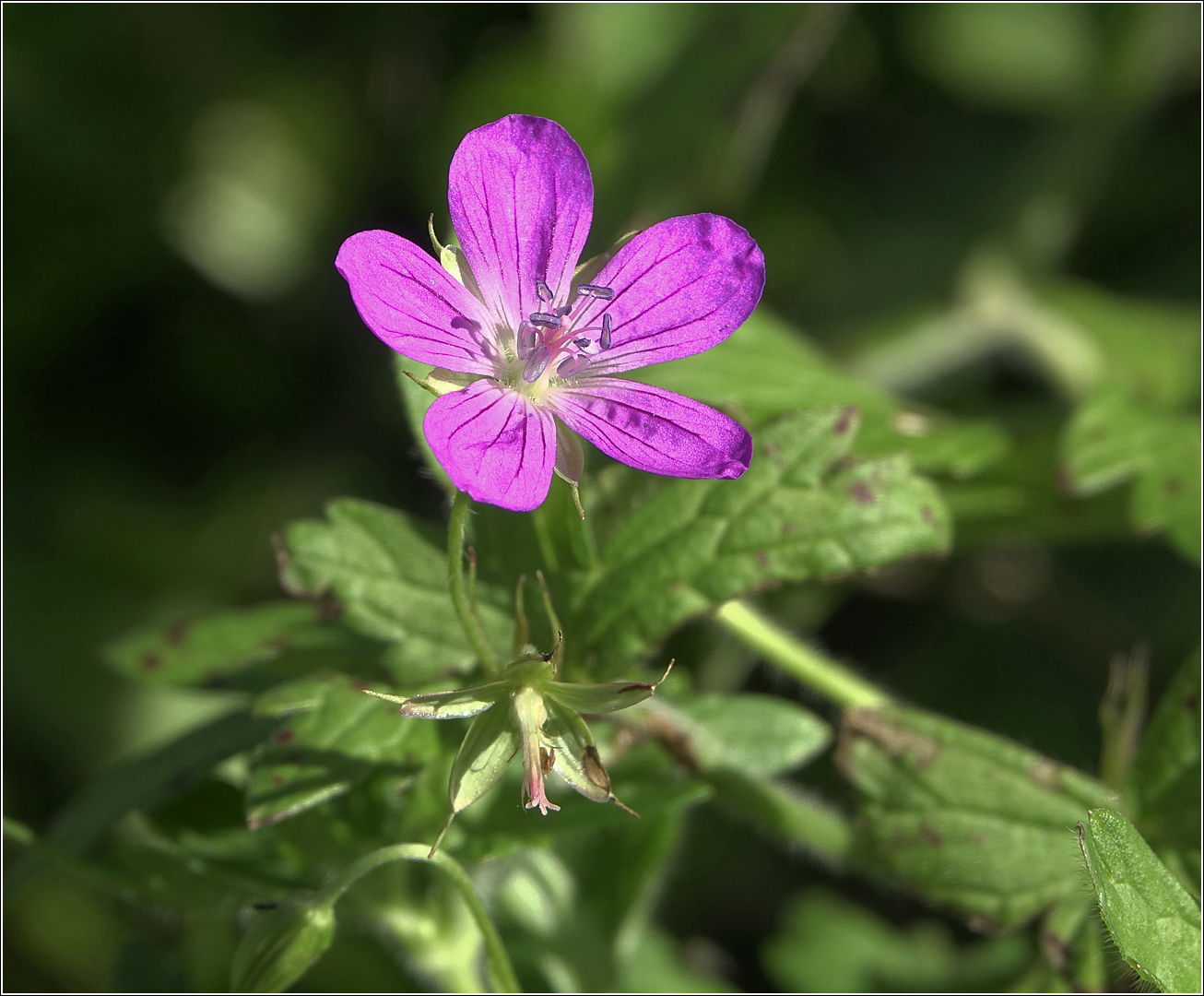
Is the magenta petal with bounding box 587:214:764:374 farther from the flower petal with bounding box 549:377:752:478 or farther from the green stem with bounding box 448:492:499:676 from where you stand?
the green stem with bounding box 448:492:499:676

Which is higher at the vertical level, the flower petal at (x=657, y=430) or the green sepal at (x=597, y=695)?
the flower petal at (x=657, y=430)

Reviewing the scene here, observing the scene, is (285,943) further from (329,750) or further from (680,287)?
(680,287)

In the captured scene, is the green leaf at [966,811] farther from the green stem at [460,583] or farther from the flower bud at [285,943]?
the flower bud at [285,943]

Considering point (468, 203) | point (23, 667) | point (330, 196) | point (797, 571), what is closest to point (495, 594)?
point (797, 571)

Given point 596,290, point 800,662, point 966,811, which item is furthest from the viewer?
point 800,662

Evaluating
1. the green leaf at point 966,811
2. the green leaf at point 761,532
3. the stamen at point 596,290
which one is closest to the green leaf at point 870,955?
the green leaf at point 966,811

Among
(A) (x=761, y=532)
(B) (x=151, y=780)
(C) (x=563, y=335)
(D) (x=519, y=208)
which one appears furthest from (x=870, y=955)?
(D) (x=519, y=208)
